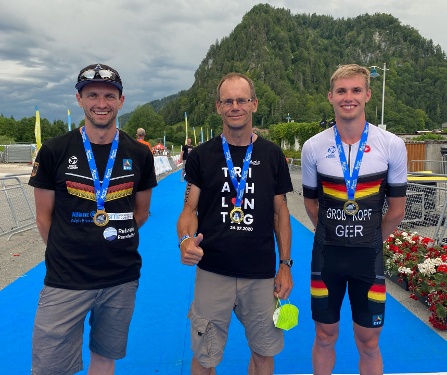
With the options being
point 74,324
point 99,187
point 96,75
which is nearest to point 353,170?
point 99,187

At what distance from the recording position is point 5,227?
9.49 metres

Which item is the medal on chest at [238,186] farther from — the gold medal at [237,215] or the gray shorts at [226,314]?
the gray shorts at [226,314]

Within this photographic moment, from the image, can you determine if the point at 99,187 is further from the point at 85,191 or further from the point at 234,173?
the point at 234,173

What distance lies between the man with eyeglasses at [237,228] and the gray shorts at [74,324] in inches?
19.7

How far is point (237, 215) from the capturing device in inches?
103

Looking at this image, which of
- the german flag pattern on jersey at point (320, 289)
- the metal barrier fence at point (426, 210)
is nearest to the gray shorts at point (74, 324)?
the german flag pattern on jersey at point (320, 289)

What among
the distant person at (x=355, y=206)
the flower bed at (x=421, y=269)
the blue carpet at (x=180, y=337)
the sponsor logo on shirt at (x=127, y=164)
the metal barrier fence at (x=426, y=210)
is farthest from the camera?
the metal barrier fence at (x=426, y=210)

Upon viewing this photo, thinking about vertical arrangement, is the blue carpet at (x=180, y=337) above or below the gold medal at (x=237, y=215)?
below

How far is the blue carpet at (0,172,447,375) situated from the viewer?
357 centimetres

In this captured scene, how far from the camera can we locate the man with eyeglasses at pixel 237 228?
2.62m

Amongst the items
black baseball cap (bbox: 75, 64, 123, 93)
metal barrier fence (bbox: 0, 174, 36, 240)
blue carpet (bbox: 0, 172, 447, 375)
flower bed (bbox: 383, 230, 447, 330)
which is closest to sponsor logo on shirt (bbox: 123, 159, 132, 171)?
black baseball cap (bbox: 75, 64, 123, 93)

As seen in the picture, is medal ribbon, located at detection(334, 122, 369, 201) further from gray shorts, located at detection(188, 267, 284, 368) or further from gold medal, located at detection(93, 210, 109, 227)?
gold medal, located at detection(93, 210, 109, 227)

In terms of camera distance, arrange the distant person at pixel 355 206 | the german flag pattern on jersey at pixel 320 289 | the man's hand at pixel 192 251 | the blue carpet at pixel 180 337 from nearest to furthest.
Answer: the man's hand at pixel 192 251
the distant person at pixel 355 206
the german flag pattern on jersey at pixel 320 289
the blue carpet at pixel 180 337

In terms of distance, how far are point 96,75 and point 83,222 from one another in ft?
3.00
